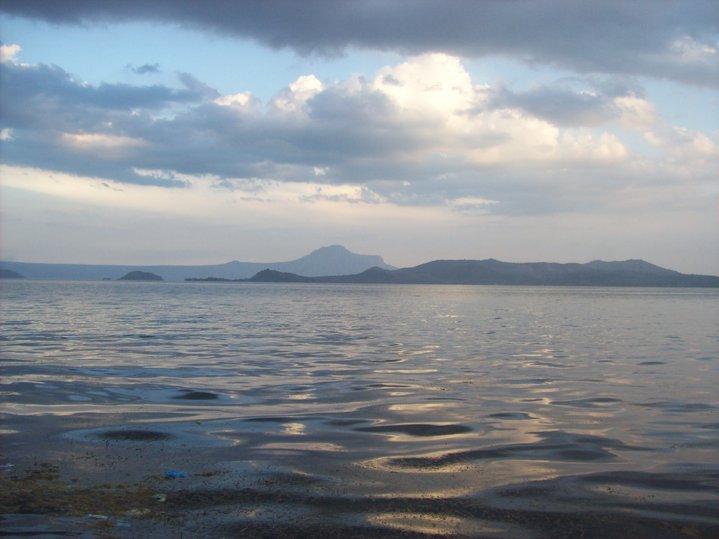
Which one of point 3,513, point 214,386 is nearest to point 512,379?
point 214,386

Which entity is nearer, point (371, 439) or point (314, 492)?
point (314, 492)

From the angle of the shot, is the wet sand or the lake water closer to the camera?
the wet sand

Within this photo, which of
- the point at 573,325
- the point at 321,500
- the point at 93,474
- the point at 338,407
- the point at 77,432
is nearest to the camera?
the point at 321,500

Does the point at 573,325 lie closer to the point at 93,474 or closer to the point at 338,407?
the point at 338,407

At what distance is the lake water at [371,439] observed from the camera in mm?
9281

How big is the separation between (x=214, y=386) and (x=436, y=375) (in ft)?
26.8

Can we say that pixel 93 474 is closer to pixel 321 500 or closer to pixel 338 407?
pixel 321 500

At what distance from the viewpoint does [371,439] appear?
46.6 ft

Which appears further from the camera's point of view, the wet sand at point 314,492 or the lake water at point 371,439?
the lake water at point 371,439

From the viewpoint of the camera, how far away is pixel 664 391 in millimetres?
20828

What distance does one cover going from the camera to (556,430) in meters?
15.1

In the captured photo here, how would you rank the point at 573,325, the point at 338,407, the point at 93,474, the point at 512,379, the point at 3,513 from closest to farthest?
the point at 3,513 → the point at 93,474 → the point at 338,407 → the point at 512,379 → the point at 573,325

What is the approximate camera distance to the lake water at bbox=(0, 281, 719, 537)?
928cm

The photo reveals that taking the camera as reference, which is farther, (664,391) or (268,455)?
(664,391)
